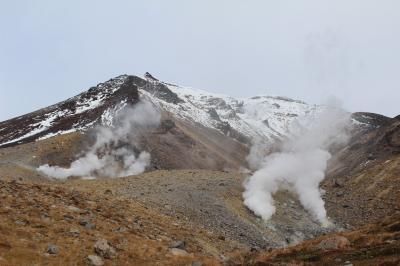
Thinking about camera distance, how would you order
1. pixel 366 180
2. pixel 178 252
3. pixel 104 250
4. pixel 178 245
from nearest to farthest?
1. pixel 104 250
2. pixel 178 252
3. pixel 178 245
4. pixel 366 180

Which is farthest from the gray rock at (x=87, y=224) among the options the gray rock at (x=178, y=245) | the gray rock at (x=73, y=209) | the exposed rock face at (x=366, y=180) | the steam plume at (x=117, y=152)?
the steam plume at (x=117, y=152)

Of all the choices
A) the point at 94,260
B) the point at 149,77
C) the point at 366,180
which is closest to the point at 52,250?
the point at 94,260

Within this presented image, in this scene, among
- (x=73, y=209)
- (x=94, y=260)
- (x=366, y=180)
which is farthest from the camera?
(x=366, y=180)

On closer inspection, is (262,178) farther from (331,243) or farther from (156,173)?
(331,243)

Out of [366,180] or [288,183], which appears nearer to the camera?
[288,183]

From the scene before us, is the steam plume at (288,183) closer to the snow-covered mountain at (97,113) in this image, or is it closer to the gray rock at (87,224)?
the gray rock at (87,224)

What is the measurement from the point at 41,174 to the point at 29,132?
36.7 m

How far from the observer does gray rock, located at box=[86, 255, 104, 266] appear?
24.9 metres

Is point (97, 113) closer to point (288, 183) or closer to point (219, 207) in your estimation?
point (288, 183)

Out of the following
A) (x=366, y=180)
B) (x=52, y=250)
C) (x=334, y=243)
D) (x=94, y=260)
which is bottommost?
(x=52, y=250)

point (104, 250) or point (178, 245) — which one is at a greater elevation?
point (178, 245)

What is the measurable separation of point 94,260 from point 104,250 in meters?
1.32

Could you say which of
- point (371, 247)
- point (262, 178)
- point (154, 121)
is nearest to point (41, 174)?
point (262, 178)

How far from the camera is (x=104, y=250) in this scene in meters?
26.5
